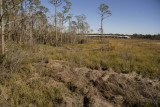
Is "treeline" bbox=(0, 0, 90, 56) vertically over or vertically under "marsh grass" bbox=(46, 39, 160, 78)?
over

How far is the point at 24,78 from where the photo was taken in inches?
127

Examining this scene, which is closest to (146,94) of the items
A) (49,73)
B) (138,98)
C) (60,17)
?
(138,98)

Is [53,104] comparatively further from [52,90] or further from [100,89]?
[100,89]

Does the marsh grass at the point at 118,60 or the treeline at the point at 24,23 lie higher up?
the treeline at the point at 24,23

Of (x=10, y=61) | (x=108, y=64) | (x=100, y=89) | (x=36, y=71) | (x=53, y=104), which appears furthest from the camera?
(x=108, y=64)

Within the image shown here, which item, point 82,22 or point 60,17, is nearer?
point 60,17

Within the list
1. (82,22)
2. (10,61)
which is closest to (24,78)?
(10,61)

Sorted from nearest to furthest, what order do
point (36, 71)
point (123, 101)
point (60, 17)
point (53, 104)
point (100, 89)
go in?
1. point (53, 104)
2. point (123, 101)
3. point (100, 89)
4. point (36, 71)
5. point (60, 17)

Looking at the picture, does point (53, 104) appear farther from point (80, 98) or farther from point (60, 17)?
point (60, 17)

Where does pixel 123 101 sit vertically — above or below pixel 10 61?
below

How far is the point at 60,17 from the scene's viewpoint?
16.3m

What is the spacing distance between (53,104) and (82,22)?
25.2 m

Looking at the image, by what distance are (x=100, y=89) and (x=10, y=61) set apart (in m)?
3.49

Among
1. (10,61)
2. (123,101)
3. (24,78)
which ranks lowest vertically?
(123,101)
